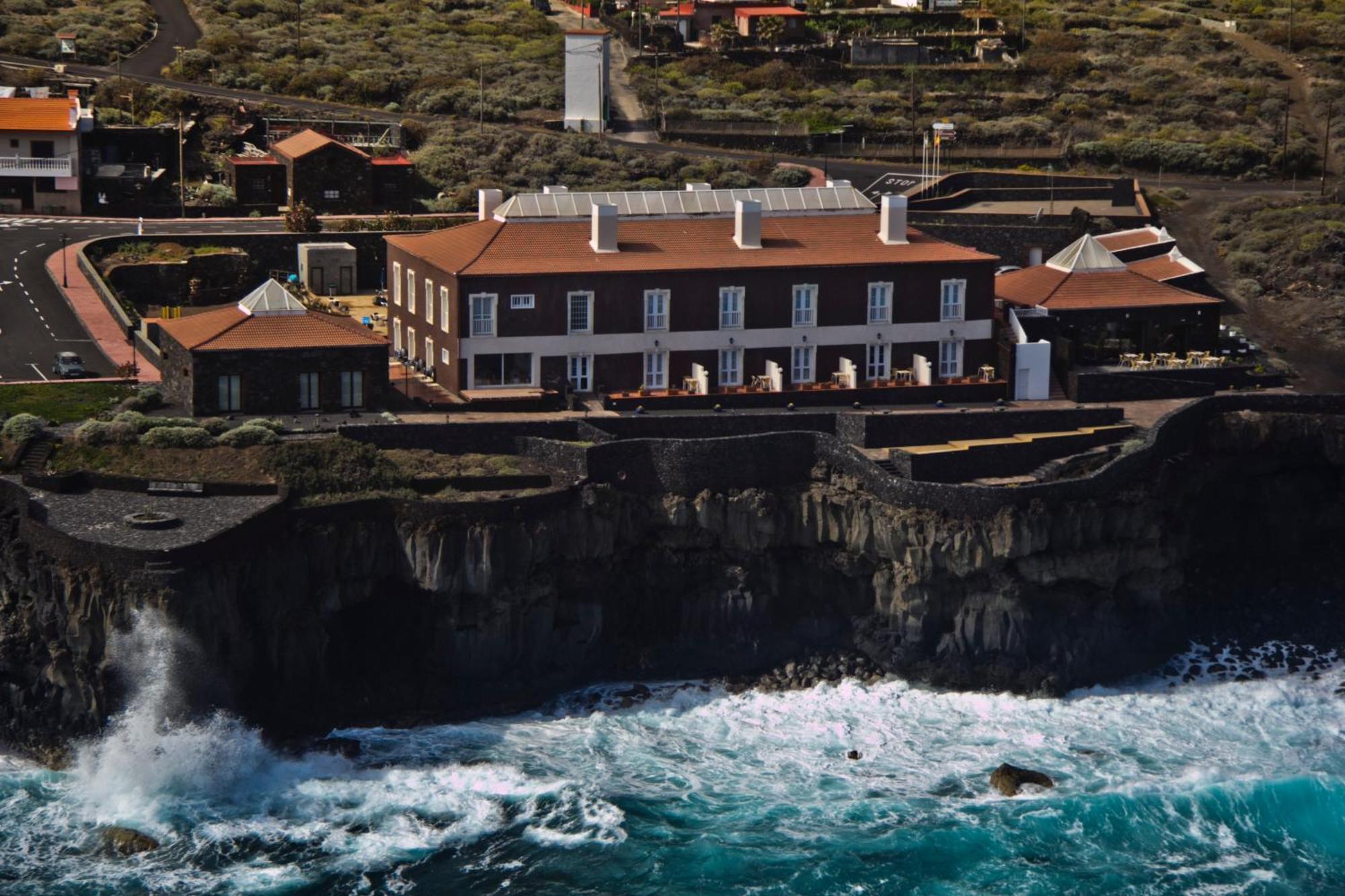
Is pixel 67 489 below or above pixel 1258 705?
above

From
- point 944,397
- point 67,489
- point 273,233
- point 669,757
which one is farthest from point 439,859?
point 273,233

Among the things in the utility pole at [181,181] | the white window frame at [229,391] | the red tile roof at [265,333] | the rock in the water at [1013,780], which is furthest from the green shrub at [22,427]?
the utility pole at [181,181]

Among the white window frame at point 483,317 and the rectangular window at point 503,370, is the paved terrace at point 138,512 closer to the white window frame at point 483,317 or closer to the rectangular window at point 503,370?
the rectangular window at point 503,370

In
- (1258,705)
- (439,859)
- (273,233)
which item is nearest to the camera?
(439,859)

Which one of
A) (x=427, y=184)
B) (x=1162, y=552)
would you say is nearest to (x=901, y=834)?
(x=1162, y=552)

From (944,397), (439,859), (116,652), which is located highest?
(944,397)

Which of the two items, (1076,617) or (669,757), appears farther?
(1076,617)

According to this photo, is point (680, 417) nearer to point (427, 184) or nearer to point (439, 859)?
point (439, 859)

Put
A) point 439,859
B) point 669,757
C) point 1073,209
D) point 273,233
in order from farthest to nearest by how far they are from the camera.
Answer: point 1073,209 < point 273,233 < point 669,757 < point 439,859
